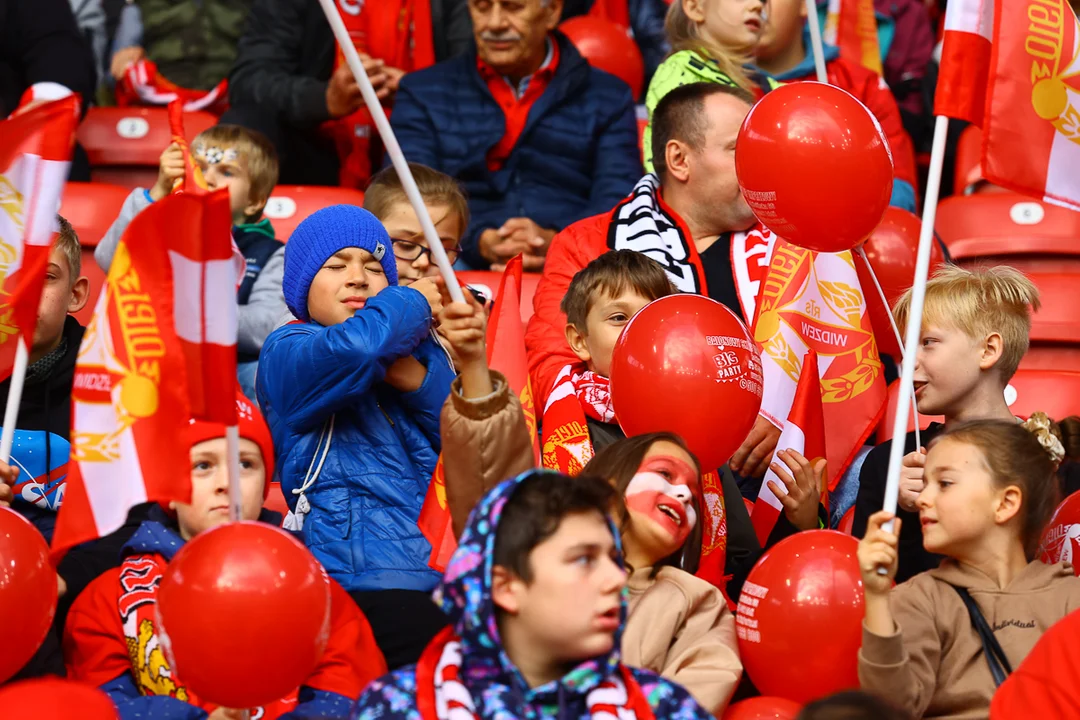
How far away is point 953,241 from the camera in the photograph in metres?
5.69

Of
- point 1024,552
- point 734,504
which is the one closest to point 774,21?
point 734,504

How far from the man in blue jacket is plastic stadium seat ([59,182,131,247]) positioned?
1.02 meters

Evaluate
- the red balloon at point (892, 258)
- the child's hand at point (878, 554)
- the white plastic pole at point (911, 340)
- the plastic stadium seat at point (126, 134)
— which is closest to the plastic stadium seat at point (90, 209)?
the plastic stadium seat at point (126, 134)

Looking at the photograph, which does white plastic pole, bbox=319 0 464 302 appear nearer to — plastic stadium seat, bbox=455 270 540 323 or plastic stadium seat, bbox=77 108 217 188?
plastic stadium seat, bbox=455 270 540 323

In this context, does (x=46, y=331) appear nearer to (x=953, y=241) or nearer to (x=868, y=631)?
(x=868, y=631)

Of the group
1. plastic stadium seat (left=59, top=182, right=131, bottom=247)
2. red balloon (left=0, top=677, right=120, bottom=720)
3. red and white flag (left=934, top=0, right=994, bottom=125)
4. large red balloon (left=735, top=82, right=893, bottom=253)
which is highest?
red and white flag (left=934, top=0, right=994, bottom=125)

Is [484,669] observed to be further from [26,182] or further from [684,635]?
[26,182]

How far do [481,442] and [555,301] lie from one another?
5.57 feet

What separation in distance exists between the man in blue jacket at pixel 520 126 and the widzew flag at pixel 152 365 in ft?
8.56

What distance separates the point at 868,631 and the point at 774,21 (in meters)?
3.16

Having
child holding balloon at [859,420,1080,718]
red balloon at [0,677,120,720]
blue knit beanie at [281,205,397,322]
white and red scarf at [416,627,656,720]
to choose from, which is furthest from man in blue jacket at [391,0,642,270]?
white and red scarf at [416,627,656,720]

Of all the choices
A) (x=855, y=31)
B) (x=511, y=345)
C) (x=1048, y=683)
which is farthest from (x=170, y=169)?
(x=855, y=31)

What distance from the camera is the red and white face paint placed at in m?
3.12

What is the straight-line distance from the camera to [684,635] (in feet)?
10.2
